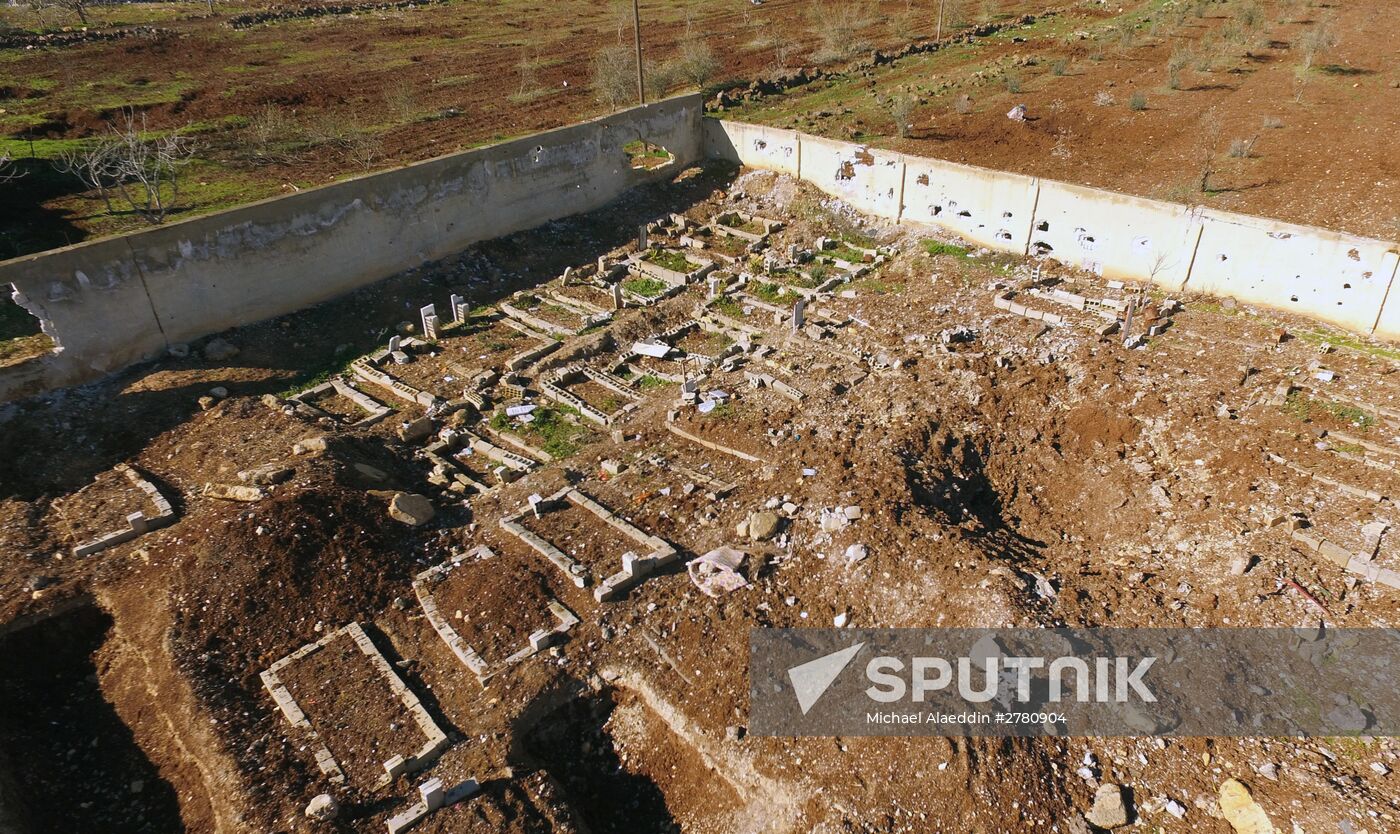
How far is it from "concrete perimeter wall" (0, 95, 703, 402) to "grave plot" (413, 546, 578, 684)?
23.6 feet

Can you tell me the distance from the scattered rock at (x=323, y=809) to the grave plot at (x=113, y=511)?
472 cm

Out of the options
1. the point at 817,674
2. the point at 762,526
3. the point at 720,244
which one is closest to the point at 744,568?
the point at 762,526

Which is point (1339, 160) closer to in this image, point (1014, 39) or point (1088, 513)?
point (1088, 513)

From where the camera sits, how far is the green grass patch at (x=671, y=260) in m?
15.6

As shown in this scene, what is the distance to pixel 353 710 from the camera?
7.19 metres

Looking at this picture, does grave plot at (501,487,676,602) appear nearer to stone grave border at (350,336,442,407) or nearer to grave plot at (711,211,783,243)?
stone grave border at (350,336,442,407)

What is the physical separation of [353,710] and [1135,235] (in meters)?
13.2

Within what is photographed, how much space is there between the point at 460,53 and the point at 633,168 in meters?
16.4

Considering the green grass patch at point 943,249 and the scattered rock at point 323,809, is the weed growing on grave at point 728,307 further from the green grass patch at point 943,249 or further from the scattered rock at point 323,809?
the scattered rock at point 323,809

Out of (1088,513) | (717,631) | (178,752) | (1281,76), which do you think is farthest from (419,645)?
(1281,76)

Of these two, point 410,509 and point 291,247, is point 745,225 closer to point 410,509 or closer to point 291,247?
point 291,247

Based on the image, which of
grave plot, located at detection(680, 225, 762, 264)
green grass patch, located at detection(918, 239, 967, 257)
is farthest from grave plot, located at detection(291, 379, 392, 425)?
green grass patch, located at detection(918, 239, 967, 257)

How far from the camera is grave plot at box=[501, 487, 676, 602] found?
822cm

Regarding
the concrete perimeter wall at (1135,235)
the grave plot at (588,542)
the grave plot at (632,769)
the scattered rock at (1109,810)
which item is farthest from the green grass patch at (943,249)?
the grave plot at (632,769)
